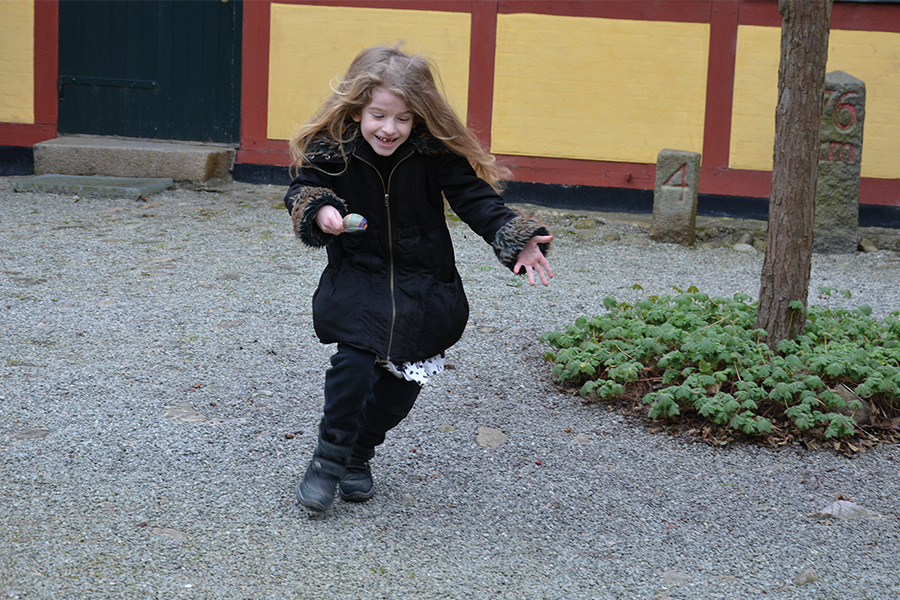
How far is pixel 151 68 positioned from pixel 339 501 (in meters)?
7.13

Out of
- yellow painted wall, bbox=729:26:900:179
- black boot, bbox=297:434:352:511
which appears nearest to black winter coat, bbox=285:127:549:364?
black boot, bbox=297:434:352:511

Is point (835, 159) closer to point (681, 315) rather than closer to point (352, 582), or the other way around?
point (681, 315)

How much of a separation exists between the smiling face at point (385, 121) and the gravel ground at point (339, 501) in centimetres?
108

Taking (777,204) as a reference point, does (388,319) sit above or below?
below

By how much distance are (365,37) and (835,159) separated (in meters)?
4.14

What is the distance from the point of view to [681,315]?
4297 millimetres

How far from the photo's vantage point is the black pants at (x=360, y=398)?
8.57ft

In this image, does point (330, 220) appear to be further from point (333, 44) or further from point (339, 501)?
point (333, 44)

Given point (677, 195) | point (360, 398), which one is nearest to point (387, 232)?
point (360, 398)

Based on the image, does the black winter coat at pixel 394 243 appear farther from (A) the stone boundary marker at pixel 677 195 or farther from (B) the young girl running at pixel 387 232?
(A) the stone boundary marker at pixel 677 195

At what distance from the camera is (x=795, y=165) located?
13.0 ft

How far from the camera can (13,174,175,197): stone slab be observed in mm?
7840

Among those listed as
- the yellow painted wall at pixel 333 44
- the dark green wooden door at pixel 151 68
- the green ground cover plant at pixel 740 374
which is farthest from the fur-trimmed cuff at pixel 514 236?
the dark green wooden door at pixel 151 68

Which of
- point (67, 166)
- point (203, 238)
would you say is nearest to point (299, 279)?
point (203, 238)
